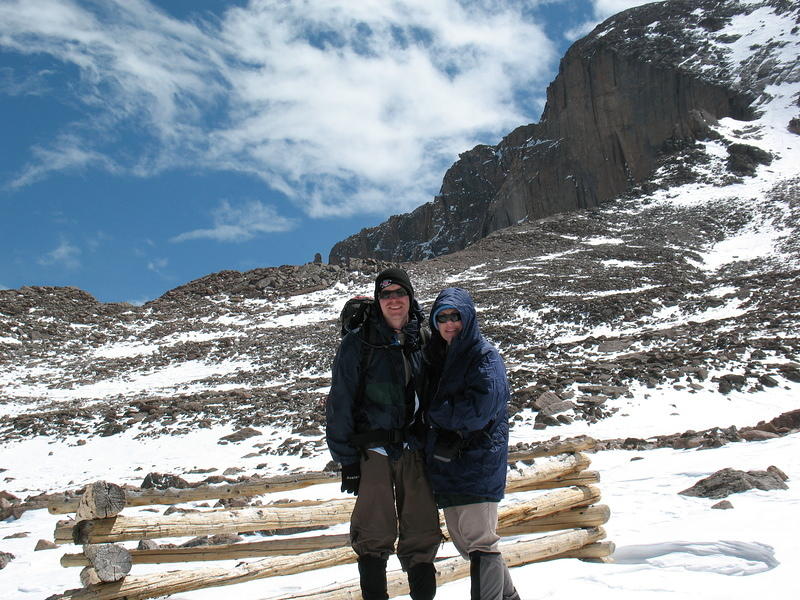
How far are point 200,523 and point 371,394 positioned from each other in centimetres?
147

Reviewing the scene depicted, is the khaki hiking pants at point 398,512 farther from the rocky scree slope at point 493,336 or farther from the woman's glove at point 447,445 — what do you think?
the rocky scree slope at point 493,336

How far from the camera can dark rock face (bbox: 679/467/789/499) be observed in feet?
19.8

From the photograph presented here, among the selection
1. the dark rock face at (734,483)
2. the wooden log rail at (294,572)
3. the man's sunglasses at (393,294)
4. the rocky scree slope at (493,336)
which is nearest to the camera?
the wooden log rail at (294,572)

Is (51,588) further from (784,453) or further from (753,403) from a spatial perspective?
(753,403)

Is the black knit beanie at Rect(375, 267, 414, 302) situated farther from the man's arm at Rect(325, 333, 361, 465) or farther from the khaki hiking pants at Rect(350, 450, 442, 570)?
the khaki hiking pants at Rect(350, 450, 442, 570)

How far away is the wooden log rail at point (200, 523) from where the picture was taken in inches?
143

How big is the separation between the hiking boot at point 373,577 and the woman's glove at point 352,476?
44 centimetres

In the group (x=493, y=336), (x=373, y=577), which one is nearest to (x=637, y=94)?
(x=493, y=336)

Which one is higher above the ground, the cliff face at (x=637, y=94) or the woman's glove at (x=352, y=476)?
the cliff face at (x=637, y=94)

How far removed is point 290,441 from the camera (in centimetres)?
1206

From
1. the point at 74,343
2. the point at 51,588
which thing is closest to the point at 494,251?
the point at 74,343

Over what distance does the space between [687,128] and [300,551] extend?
268ft

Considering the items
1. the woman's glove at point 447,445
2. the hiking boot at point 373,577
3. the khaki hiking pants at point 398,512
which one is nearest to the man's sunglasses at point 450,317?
the woman's glove at point 447,445

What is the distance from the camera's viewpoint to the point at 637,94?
3442 inches
